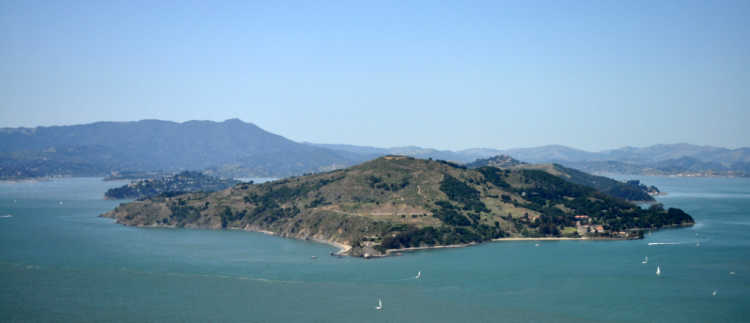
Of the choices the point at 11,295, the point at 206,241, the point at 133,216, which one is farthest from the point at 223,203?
the point at 11,295

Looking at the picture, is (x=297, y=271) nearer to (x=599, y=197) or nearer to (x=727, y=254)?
(x=727, y=254)

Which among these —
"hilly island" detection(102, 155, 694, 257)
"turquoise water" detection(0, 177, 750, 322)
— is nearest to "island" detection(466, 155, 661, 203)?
"hilly island" detection(102, 155, 694, 257)

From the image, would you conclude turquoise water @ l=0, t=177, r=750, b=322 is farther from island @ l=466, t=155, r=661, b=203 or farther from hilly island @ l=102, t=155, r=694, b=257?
island @ l=466, t=155, r=661, b=203

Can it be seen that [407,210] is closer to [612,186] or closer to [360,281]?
[360,281]

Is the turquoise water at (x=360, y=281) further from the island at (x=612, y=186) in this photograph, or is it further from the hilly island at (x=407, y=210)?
the island at (x=612, y=186)


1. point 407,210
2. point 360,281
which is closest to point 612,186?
point 407,210

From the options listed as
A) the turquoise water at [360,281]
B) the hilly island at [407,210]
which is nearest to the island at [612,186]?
the hilly island at [407,210]
